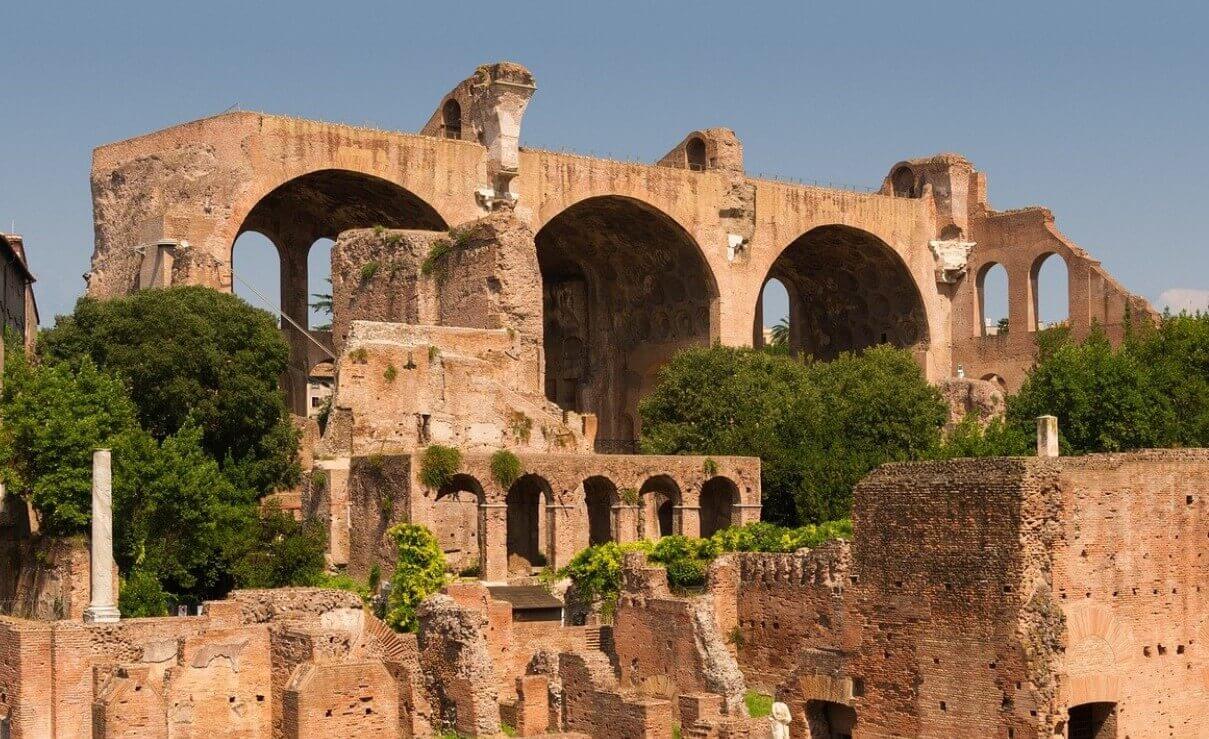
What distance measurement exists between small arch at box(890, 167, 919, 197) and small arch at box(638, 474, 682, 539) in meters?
20.5

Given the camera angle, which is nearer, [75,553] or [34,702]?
[34,702]

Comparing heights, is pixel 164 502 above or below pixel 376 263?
below

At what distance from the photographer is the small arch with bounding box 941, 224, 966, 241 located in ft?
185

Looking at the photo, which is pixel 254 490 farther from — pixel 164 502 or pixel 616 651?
pixel 616 651

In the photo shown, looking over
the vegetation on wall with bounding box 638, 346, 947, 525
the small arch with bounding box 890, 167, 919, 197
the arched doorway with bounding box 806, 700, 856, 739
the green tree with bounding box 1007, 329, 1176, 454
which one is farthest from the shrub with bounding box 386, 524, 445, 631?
the small arch with bounding box 890, 167, 919, 197

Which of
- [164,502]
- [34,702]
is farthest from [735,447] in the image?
[34,702]

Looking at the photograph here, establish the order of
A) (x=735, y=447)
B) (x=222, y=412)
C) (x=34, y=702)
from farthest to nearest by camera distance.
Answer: (x=735, y=447), (x=222, y=412), (x=34, y=702)

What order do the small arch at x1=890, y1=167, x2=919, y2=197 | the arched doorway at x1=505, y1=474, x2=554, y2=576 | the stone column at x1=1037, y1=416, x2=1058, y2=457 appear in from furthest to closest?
the small arch at x1=890, y1=167, x2=919, y2=197 < the arched doorway at x1=505, y1=474, x2=554, y2=576 < the stone column at x1=1037, y1=416, x2=1058, y2=457

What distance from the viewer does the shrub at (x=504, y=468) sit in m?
32.8

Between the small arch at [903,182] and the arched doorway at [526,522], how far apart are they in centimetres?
2464

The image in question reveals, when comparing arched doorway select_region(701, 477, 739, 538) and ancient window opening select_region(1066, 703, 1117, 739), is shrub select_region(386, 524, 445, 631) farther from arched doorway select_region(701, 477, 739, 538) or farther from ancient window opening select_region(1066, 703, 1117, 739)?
ancient window opening select_region(1066, 703, 1117, 739)

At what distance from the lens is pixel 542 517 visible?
118ft

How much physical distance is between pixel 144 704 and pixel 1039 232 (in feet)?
126

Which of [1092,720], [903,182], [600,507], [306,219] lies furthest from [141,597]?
[903,182]
